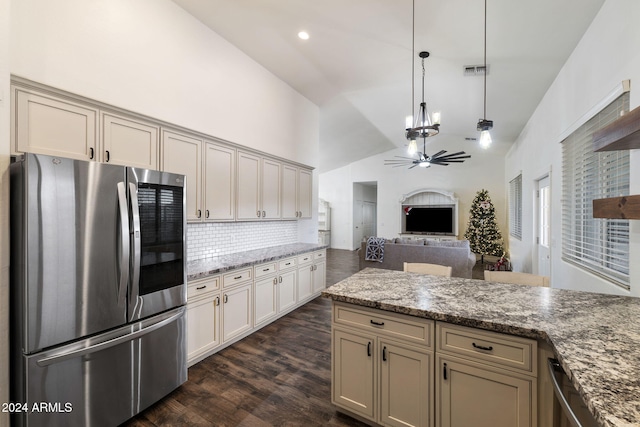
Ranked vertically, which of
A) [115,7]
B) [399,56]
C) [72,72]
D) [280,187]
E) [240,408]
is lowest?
[240,408]

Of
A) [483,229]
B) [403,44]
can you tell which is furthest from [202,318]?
[483,229]

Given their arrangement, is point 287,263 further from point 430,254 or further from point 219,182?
point 430,254

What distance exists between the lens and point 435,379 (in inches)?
60.0

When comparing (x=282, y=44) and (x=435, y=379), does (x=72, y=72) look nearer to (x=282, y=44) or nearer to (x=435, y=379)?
(x=282, y=44)

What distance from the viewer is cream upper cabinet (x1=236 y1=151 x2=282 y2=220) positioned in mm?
3553

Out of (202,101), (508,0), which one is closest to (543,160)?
(508,0)

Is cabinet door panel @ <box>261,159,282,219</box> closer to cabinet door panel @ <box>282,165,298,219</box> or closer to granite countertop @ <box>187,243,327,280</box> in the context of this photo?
cabinet door panel @ <box>282,165,298,219</box>

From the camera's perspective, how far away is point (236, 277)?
9.70ft

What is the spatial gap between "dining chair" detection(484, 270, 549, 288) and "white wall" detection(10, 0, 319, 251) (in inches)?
125

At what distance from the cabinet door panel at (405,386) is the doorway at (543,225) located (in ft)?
11.3

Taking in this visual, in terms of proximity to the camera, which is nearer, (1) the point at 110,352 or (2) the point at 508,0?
(1) the point at 110,352

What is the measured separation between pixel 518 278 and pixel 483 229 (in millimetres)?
6813

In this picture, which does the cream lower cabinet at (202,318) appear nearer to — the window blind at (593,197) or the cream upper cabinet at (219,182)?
the cream upper cabinet at (219,182)

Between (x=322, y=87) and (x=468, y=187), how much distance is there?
21.8 feet
